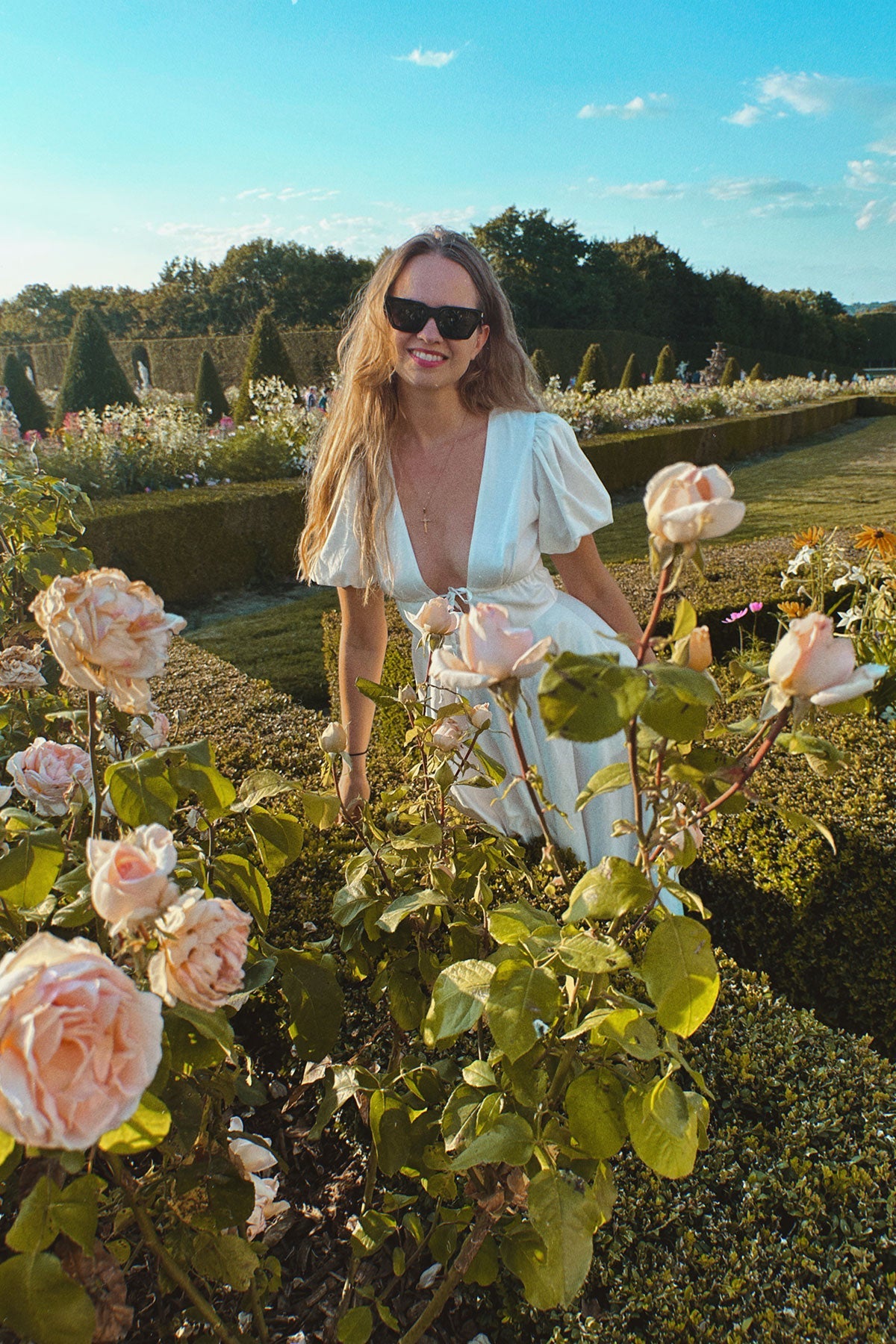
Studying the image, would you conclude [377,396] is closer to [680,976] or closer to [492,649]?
[492,649]

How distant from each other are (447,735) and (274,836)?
265mm

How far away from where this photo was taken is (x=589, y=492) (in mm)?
2426

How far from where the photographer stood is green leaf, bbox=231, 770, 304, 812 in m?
1.01

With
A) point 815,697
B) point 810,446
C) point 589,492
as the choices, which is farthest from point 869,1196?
point 810,446

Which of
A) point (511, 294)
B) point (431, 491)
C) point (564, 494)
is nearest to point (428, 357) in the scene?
point (431, 491)

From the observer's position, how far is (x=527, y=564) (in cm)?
243

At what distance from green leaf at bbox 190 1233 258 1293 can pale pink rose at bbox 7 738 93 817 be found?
553 mm

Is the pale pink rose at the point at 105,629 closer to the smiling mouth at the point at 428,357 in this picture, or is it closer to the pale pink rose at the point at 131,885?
the pale pink rose at the point at 131,885

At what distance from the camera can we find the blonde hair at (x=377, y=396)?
2.44 metres

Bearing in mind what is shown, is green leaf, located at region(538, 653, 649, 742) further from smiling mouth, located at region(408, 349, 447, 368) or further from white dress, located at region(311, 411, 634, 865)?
smiling mouth, located at region(408, 349, 447, 368)

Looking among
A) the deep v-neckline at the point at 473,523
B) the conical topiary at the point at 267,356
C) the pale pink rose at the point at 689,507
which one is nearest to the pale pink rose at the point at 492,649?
the pale pink rose at the point at 689,507

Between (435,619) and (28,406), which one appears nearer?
(435,619)

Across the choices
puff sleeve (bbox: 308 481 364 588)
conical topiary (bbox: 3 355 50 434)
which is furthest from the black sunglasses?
conical topiary (bbox: 3 355 50 434)

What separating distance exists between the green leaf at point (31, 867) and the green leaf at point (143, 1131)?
31 centimetres
